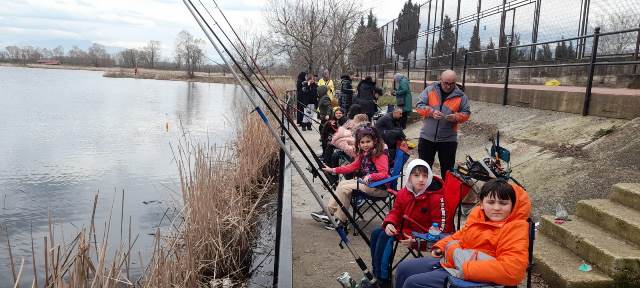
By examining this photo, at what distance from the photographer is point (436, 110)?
541 cm

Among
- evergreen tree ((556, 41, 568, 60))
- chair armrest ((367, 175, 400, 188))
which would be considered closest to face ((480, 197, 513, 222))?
chair armrest ((367, 175, 400, 188))

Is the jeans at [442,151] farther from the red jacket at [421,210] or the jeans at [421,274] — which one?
the jeans at [421,274]

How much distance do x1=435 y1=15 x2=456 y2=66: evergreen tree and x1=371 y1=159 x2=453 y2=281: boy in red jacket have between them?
498 inches

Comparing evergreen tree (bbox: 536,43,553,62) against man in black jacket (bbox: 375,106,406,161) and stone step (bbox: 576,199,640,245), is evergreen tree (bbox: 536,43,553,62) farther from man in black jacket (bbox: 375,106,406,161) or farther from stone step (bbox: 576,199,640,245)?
stone step (bbox: 576,199,640,245)

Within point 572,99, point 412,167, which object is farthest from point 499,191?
point 572,99

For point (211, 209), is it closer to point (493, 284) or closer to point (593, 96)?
point (493, 284)

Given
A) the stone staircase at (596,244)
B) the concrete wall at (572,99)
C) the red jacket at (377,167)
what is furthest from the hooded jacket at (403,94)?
the stone staircase at (596,244)

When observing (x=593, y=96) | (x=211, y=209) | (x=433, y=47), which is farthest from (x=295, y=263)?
(x=433, y=47)

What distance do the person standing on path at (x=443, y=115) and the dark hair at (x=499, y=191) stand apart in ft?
8.42

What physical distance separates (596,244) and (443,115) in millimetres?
2055

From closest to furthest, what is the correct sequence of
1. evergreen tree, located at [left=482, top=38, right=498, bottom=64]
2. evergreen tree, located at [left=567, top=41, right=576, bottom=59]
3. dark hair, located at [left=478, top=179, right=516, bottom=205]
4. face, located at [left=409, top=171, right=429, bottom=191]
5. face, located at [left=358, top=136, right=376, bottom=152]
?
dark hair, located at [left=478, top=179, right=516, bottom=205], face, located at [left=409, top=171, right=429, bottom=191], face, located at [left=358, top=136, right=376, bottom=152], evergreen tree, located at [left=567, top=41, right=576, bottom=59], evergreen tree, located at [left=482, top=38, right=498, bottom=64]

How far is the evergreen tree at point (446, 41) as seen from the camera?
15859 mm

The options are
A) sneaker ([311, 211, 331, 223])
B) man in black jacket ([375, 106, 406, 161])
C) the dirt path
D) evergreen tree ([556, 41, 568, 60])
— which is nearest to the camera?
the dirt path

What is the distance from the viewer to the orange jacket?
102 inches
